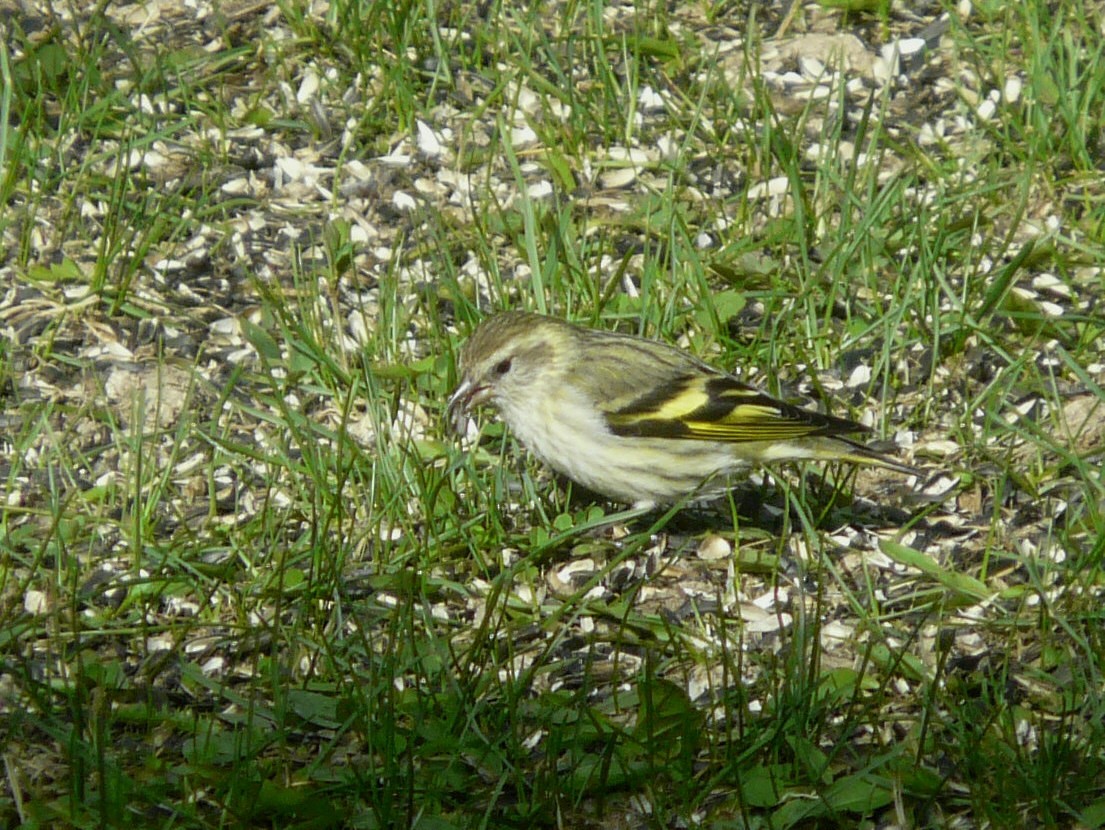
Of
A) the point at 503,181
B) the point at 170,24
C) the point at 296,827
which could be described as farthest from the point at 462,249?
the point at 296,827

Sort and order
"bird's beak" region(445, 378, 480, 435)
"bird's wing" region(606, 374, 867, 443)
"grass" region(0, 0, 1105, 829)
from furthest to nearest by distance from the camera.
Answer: "bird's beak" region(445, 378, 480, 435) → "bird's wing" region(606, 374, 867, 443) → "grass" region(0, 0, 1105, 829)

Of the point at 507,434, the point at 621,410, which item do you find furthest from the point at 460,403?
the point at 621,410

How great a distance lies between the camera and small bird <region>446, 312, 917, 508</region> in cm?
467

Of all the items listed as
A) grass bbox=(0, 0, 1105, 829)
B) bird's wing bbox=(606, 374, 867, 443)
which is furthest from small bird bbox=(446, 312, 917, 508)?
grass bbox=(0, 0, 1105, 829)

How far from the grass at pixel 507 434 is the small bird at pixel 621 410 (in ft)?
0.42

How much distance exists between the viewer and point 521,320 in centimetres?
477

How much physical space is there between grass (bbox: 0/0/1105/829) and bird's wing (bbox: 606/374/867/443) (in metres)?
0.22

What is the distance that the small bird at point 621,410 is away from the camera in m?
4.67

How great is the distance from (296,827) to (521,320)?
1.88 meters

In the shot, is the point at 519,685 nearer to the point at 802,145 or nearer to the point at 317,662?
the point at 317,662

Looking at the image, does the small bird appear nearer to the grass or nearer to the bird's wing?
the bird's wing

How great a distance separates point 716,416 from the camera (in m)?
4.69

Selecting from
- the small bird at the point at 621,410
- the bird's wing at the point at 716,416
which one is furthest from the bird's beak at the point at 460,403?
the bird's wing at the point at 716,416

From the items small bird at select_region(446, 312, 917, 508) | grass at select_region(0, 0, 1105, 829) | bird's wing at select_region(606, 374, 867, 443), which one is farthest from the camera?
small bird at select_region(446, 312, 917, 508)
